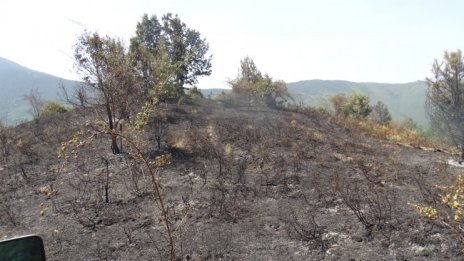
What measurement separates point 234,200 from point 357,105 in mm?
36771

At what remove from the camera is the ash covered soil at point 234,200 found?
7.09 meters

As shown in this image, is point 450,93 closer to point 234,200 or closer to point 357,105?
point 234,200

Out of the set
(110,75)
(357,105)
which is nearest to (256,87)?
(357,105)

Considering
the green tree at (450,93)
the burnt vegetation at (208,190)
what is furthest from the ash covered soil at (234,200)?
the green tree at (450,93)

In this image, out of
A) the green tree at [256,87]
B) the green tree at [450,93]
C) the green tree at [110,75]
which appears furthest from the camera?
the green tree at [256,87]

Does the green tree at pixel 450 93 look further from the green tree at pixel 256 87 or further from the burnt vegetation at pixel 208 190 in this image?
the green tree at pixel 256 87

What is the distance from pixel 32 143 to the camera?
58.6 feet

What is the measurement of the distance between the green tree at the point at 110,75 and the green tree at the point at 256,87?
2856 centimetres

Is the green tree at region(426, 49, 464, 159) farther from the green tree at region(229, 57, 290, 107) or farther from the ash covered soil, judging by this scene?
the green tree at region(229, 57, 290, 107)

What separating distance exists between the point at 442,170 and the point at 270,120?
11.3 m

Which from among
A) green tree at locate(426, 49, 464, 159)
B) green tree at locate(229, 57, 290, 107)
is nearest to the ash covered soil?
green tree at locate(426, 49, 464, 159)

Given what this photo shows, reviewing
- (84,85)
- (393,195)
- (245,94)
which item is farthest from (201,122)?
(245,94)

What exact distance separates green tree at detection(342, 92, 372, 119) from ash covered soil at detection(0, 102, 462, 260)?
26071mm

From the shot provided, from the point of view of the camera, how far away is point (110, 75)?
41.8ft
